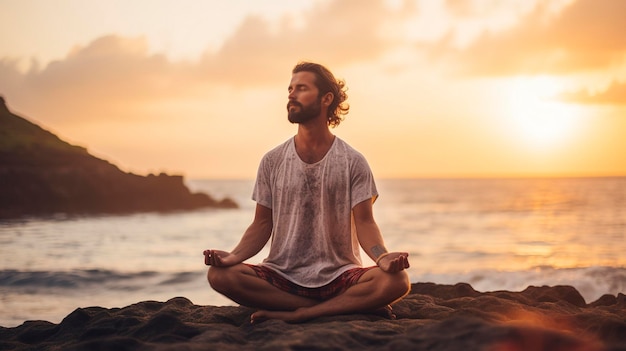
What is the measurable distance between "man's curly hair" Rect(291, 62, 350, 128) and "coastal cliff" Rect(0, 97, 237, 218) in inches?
1190

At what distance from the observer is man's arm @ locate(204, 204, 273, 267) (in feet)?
16.3

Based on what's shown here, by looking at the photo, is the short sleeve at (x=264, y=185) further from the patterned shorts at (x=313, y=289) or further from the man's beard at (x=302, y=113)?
the patterned shorts at (x=313, y=289)

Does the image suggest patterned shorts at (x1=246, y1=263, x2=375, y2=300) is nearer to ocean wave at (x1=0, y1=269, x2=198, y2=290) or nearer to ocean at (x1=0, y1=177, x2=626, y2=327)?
ocean at (x1=0, y1=177, x2=626, y2=327)

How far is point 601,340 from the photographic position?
13.3 ft

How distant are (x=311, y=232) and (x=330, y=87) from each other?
1237 mm

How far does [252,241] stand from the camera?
17.4 ft

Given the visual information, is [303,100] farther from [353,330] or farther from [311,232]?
[353,330]

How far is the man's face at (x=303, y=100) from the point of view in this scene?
516 centimetres

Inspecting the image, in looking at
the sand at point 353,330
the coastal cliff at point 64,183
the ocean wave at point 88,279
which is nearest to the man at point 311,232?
the sand at point 353,330

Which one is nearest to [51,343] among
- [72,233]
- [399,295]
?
[399,295]

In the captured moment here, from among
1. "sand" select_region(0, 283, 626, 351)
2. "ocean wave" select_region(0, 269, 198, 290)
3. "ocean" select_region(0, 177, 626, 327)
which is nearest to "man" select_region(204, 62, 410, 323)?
"sand" select_region(0, 283, 626, 351)

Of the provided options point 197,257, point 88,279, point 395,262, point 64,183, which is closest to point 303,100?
point 395,262

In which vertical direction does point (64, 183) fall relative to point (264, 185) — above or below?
above

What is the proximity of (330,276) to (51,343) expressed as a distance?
87.5 inches
